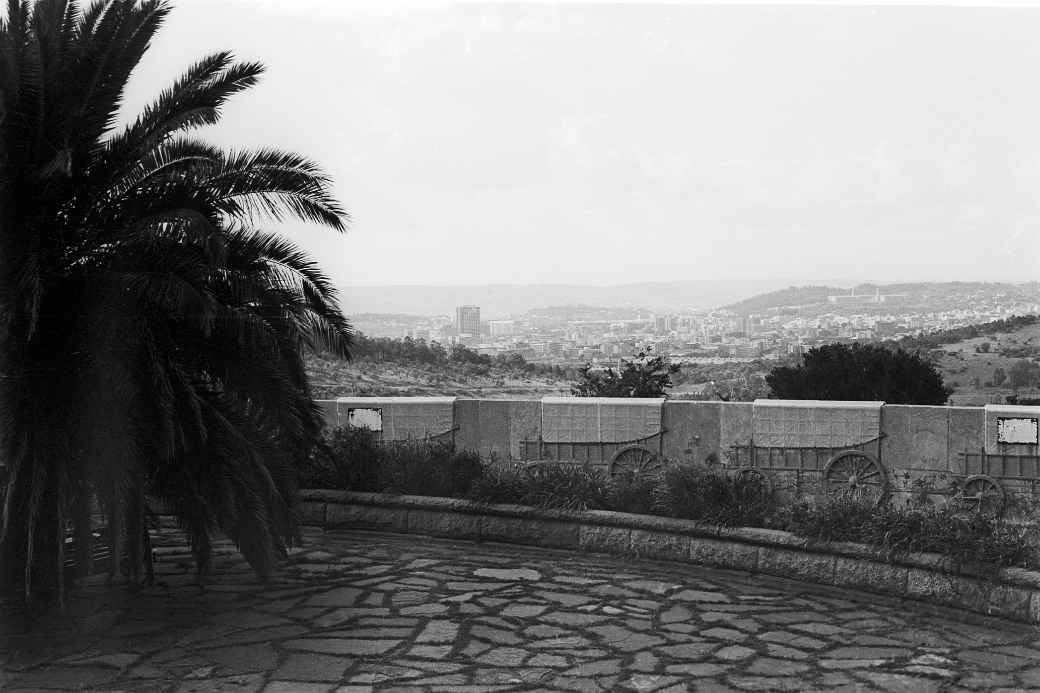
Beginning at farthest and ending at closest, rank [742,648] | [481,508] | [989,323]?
[989,323], [481,508], [742,648]

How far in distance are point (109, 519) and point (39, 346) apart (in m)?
1.12

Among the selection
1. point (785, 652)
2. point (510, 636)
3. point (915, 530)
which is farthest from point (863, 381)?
point (510, 636)

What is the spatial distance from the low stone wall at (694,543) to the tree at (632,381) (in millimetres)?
7890

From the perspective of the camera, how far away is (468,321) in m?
42.5

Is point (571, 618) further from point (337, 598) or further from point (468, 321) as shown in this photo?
point (468, 321)

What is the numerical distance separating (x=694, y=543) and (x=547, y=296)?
1598 inches

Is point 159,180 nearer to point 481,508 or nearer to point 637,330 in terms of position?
point 481,508

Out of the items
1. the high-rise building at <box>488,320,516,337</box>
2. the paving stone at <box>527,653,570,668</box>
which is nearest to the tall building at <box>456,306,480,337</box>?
the high-rise building at <box>488,320,516,337</box>

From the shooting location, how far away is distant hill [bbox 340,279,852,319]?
128 ft

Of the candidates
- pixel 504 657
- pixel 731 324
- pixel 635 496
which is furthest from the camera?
pixel 731 324

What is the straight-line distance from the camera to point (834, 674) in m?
5.85

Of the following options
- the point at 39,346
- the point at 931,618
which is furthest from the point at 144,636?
the point at 931,618

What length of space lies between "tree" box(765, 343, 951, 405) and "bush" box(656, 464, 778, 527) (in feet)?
24.8

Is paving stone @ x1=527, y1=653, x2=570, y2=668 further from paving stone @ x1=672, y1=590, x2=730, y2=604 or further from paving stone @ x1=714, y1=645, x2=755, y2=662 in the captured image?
paving stone @ x1=672, y1=590, x2=730, y2=604
